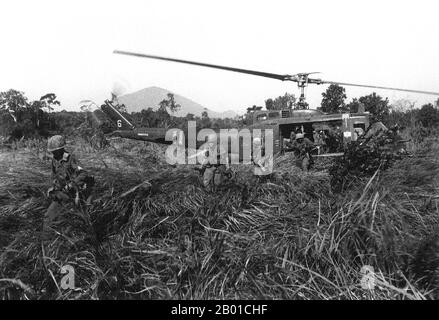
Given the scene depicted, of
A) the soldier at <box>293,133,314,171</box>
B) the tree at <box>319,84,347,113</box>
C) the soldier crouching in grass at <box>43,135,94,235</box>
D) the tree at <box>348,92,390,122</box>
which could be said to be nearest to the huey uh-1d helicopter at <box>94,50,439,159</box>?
the soldier at <box>293,133,314,171</box>

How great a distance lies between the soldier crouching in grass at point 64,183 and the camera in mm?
4115

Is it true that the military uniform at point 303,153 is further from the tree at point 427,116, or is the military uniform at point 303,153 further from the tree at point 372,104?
the tree at point 427,116

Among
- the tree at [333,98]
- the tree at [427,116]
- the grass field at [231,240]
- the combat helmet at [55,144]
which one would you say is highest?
the tree at [333,98]

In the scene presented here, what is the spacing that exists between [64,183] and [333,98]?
1696cm

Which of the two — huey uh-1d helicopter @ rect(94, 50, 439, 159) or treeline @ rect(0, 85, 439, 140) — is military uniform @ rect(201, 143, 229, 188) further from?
treeline @ rect(0, 85, 439, 140)

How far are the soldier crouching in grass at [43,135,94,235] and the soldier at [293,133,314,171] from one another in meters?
4.42

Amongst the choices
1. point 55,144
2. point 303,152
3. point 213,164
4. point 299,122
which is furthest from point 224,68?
point 299,122

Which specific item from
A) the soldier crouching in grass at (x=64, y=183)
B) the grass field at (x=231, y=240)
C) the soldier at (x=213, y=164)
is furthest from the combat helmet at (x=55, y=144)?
the soldier at (x=213, y=164)

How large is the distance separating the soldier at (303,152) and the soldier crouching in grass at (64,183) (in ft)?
14.5

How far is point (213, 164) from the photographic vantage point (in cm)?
595

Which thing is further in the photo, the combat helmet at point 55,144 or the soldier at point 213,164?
the soldier at point 213,164
